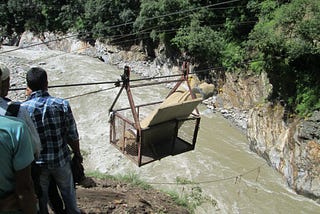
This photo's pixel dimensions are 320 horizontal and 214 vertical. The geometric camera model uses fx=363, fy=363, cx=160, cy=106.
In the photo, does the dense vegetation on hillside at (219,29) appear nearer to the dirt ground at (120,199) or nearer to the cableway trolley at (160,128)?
the cableway trolley at (160,128)

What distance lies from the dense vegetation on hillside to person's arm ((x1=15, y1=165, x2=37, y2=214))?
130 inches

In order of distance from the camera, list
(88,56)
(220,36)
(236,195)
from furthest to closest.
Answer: (88,56)
(220,36)
(236,195)

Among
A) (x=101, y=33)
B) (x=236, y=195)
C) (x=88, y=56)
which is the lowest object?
(x=236, y=195)

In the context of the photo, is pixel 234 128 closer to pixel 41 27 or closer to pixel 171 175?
pixel 171 175

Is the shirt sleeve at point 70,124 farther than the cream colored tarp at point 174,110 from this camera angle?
No

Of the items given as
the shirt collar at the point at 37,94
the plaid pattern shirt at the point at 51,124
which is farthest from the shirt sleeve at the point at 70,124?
the shirt collar at the point at 37,94

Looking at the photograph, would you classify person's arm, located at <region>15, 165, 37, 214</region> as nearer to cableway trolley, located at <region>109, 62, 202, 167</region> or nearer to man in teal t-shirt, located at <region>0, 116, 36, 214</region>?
man in teal t-shirt, located at <region>0, 116, 36, 214</region>

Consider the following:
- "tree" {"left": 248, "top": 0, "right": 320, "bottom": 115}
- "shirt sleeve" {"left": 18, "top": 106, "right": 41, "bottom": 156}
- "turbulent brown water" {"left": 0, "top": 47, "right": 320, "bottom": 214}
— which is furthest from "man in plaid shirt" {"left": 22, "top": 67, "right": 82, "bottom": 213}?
"tree" {"left": 248, "top": 0, "right": 320, "bottom": 115}

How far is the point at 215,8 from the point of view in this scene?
16.2 m

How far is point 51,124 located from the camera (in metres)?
2.93

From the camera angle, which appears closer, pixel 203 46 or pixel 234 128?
pixel 234 128

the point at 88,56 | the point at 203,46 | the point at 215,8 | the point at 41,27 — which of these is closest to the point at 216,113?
the point at 203,46

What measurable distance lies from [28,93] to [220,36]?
13314 millimetres

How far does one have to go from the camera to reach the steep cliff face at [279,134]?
869 cm
